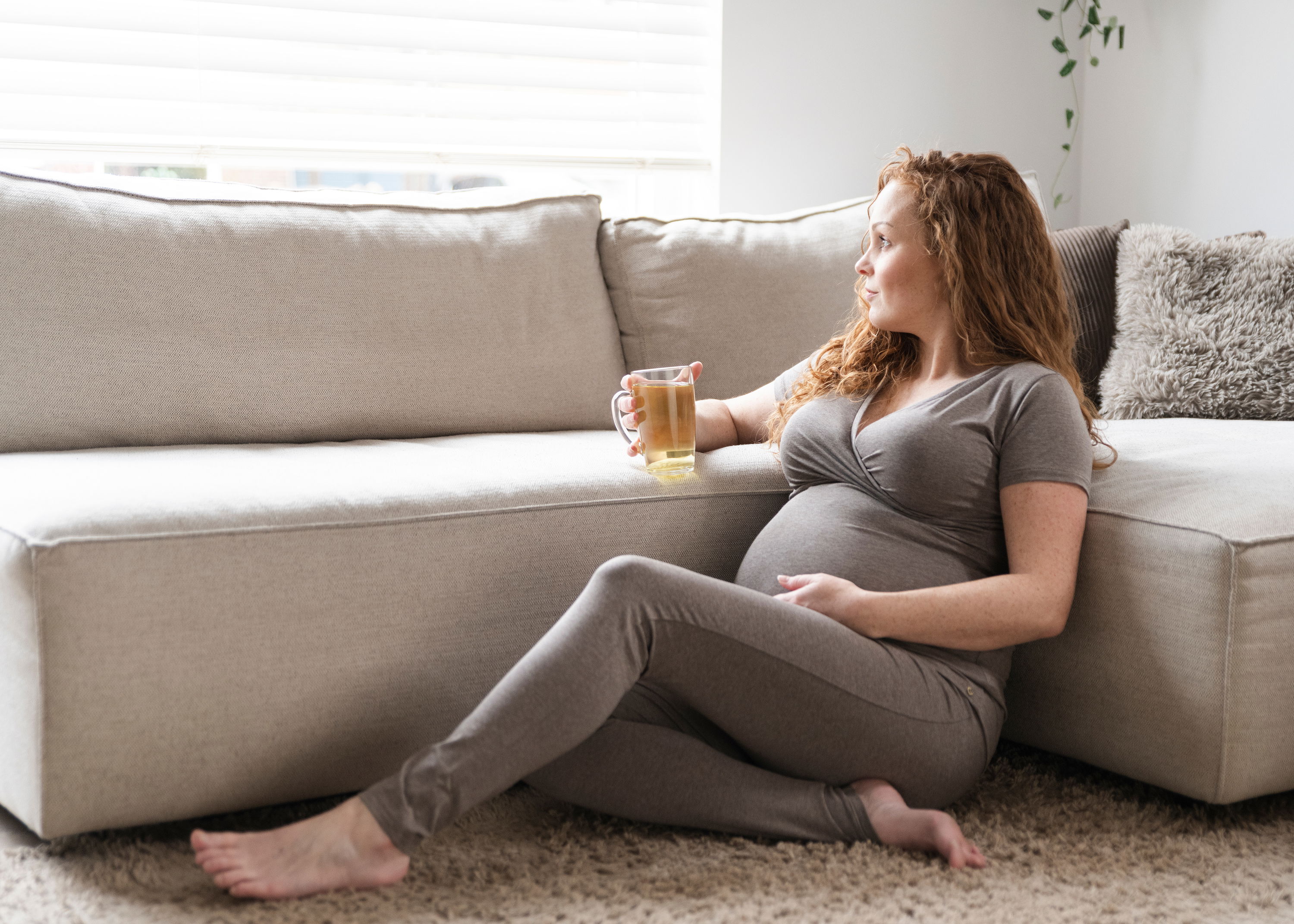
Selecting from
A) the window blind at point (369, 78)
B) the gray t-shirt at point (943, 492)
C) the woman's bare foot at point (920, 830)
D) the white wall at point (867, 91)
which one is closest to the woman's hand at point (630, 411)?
the gray t-shirt at point (943, 492)

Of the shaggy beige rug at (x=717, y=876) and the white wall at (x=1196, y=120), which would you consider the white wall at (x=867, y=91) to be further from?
the shaggy beige rug at (x=717, y=876)

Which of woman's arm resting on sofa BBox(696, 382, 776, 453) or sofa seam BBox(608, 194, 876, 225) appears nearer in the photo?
woman's arm resting on sofa BBox(696, 382, 776, 453)

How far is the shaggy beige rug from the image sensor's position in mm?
1191

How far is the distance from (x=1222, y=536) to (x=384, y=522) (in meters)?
0.98

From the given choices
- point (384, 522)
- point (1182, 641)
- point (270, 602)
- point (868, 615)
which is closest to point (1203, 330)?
point (1182, 641)

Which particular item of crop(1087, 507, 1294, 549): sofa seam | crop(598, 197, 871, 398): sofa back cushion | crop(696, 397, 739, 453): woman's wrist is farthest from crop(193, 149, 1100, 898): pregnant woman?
crop(598, 197, 871, 398): sofa back cushion

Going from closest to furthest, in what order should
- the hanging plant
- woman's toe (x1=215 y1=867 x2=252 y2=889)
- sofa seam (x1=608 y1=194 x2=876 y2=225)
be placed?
woman's toe (x1=215 y1=867 x2=252 y2=889)
sofa seam (x1=608 y1=194 x2=876 y2=225)
the hanging plant

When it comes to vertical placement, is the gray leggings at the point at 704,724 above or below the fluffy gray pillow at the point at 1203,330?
below

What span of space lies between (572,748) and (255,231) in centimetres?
109

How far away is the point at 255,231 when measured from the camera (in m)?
1.93

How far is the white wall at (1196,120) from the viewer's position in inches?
115

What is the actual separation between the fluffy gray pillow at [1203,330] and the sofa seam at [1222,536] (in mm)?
860

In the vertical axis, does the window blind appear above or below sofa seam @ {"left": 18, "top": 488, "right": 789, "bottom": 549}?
above

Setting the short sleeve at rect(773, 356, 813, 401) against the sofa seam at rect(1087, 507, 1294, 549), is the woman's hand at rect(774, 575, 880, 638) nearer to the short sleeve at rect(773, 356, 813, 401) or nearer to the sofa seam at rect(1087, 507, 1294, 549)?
the sofa seam at rect(1087, 507, 1294, 549)
